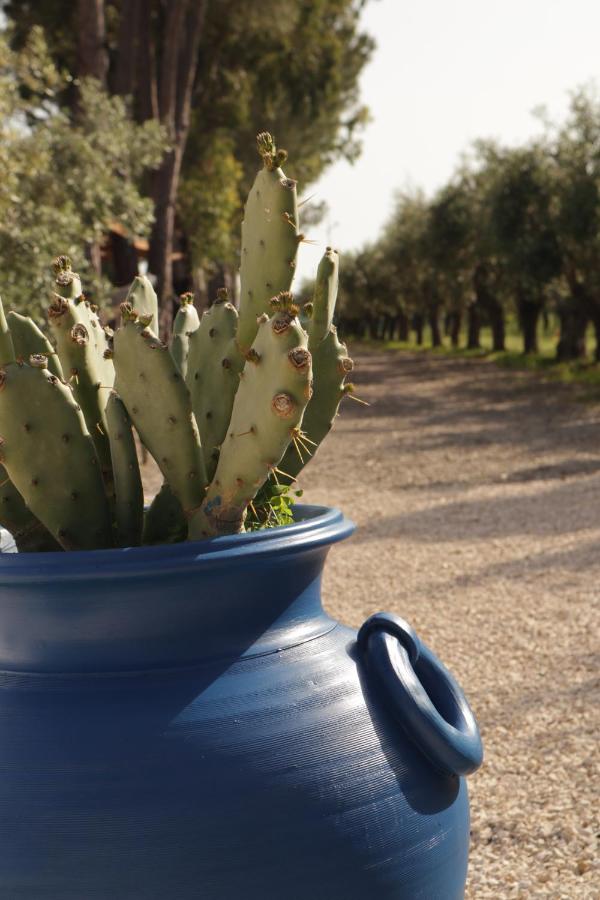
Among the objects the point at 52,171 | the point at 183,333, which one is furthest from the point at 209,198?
the point at 183,333

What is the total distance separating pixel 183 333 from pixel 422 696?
1052 mm

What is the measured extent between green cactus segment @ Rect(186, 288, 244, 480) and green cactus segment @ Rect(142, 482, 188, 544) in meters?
0.10

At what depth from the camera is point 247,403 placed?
186 centimetres

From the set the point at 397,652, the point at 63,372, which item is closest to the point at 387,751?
Answer: the point at 397,652

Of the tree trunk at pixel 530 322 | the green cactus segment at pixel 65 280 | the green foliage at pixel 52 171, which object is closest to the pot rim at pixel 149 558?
the green cactus segment at pixel 65 280

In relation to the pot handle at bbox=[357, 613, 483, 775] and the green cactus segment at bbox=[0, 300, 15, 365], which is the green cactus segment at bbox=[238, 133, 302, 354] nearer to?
the green cactus segment at bbox=[0, 300, 15, 365]

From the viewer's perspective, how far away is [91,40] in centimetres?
1392

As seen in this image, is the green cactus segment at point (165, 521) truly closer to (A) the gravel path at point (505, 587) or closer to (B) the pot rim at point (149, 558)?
(B) the pot rim at point (149, 558)

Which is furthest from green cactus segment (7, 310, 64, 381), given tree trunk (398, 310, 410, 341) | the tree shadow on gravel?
tree trunk (398, 310, 410, 341)

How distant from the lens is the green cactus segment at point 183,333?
2.42 m

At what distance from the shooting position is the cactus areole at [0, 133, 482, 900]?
1645 mm

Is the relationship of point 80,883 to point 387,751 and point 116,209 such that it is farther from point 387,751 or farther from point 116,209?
point 116,209

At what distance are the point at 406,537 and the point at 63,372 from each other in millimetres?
6757

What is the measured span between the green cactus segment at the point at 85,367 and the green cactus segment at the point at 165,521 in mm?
113
